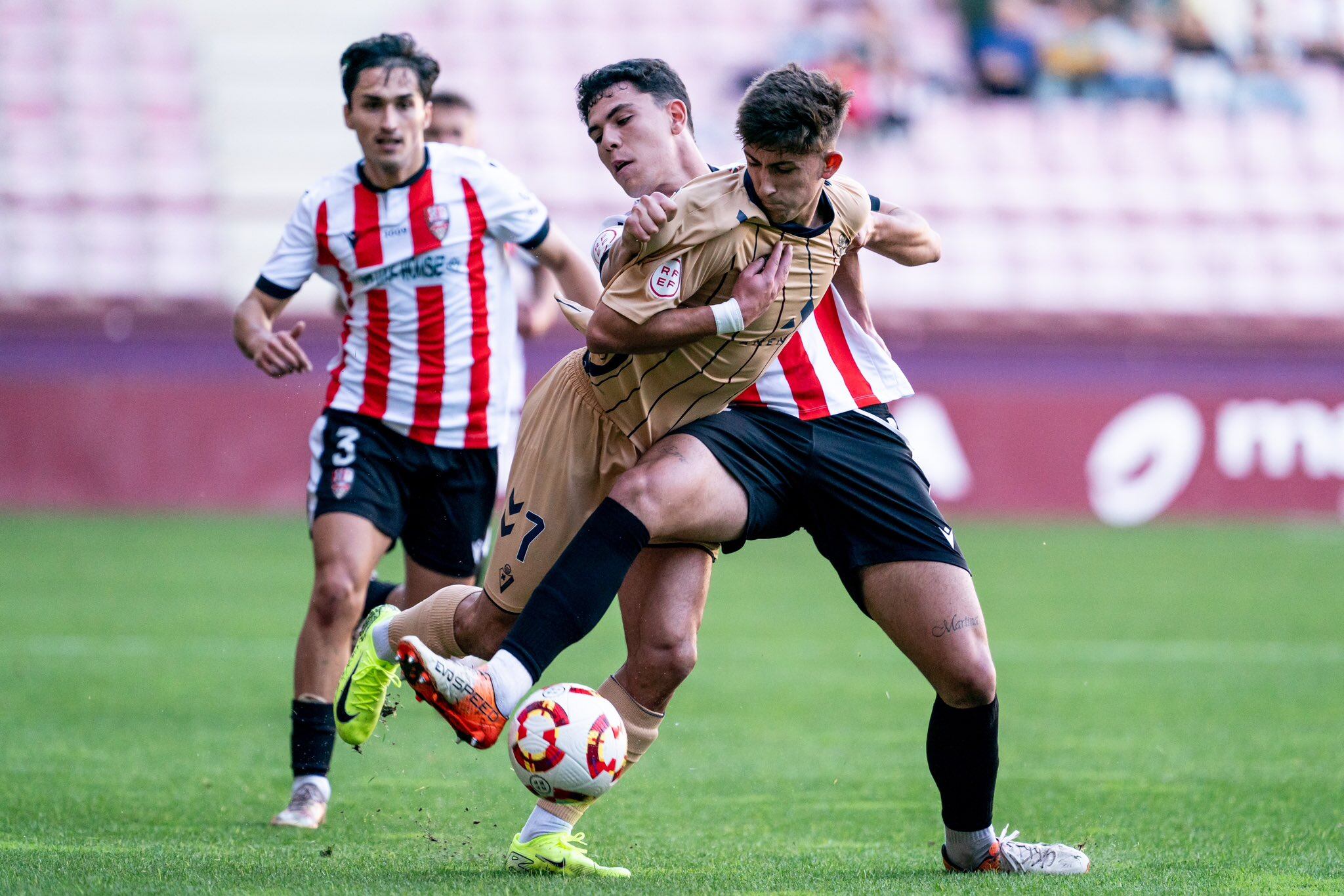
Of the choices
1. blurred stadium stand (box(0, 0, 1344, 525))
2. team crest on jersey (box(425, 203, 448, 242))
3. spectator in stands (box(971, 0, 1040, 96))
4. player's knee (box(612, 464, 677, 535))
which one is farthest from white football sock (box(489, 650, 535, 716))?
spectator in stands (box(971, 0, 1040, 96))

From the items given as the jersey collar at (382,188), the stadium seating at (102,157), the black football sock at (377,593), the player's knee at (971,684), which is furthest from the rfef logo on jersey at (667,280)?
A: the stadium seating at (102,157)

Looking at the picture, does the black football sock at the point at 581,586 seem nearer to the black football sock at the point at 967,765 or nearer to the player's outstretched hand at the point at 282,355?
the black football sock at the point at 967,765

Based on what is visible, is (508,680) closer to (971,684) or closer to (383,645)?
(383,645)

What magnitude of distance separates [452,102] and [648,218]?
2.75m

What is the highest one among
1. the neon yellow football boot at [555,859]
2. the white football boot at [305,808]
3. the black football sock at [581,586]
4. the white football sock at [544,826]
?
the black football sock at [581,586]

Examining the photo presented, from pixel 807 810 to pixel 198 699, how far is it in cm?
292

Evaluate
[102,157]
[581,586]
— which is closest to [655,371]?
[581,586]

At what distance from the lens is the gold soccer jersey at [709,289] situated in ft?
12.0

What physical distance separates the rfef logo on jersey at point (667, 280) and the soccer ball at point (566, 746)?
0.88 metres

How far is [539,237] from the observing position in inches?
201

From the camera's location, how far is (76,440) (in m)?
13.3

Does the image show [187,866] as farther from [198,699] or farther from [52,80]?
[52,80]

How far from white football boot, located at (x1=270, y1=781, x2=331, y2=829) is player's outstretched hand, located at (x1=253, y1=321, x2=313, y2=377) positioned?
3.72ft

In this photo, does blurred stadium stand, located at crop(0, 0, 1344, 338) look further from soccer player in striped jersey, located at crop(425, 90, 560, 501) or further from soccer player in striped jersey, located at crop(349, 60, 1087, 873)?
soccer player in striped jersey, located at crop(349, 60, 1087, 873)
